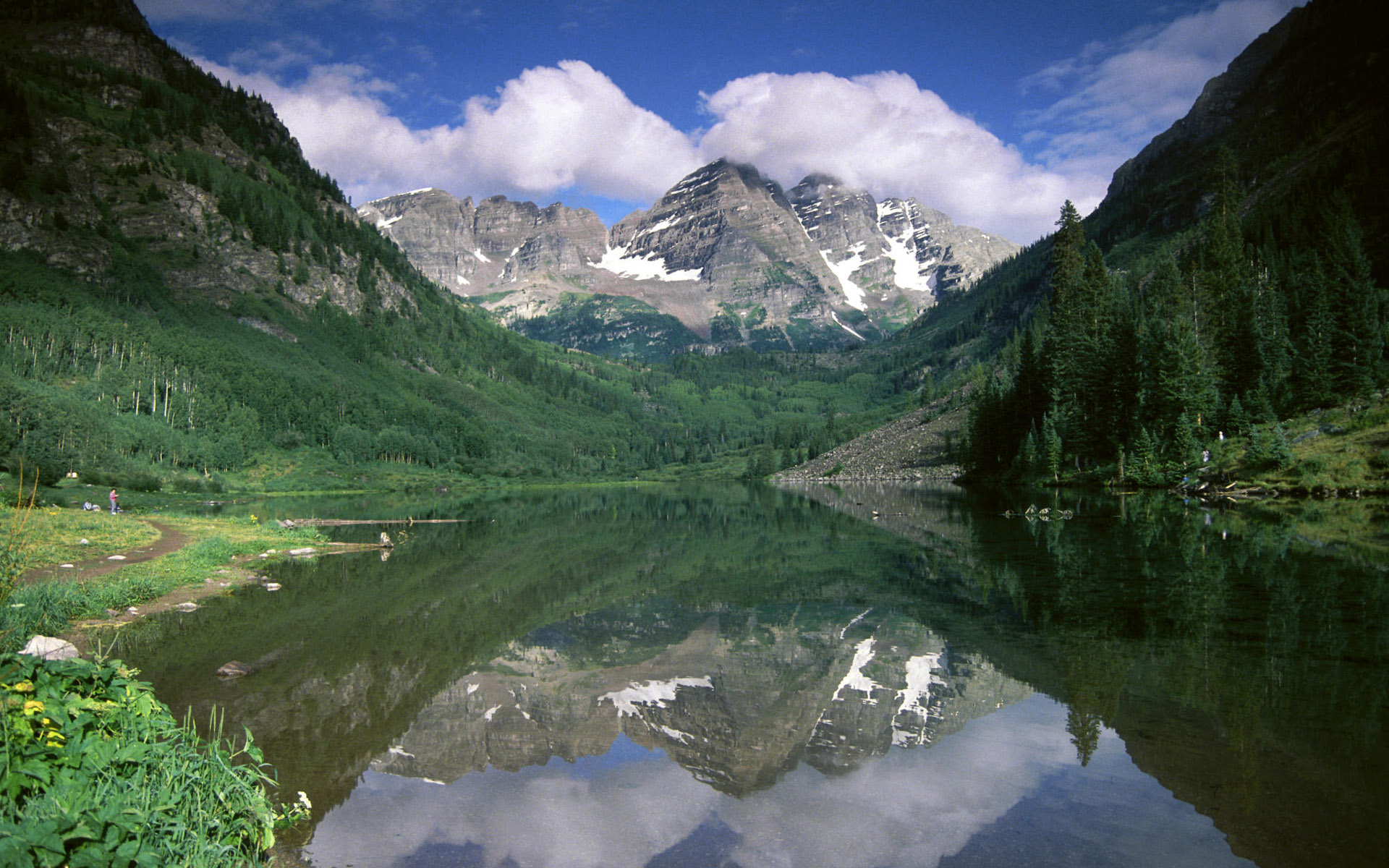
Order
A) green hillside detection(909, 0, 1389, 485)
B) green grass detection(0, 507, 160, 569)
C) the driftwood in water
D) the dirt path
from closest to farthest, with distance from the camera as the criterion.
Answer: the dirt path
green grass detection(0, 507, 160, 569)
the driftwood in water
green hillside detection(909, 0, 1389, 485)

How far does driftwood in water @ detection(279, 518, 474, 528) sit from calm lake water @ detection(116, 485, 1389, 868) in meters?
29.9

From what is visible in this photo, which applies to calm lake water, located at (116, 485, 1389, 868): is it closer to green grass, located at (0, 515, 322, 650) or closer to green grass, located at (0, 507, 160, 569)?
green grass, located at (0, 515, 322, 650)

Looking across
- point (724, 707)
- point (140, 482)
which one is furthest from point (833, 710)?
point (140, 482)

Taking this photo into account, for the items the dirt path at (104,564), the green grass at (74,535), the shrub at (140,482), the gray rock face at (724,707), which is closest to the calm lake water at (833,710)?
the gray rock face at (724,707)

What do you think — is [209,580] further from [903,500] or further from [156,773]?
[903,500]

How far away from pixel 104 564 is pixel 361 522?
37801 mm

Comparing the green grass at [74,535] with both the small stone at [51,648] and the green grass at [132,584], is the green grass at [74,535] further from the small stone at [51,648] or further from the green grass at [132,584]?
the small stone at [51,648]

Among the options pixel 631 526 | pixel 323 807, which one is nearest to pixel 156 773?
pixel 323 807

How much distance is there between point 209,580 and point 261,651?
13.1 meters

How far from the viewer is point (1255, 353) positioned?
236ft

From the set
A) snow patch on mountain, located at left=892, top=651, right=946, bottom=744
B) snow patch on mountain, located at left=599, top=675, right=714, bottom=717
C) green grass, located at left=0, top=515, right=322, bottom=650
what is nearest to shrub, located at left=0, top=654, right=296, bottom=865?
green grass, located at left=0, top=515, right=322, bottom=650

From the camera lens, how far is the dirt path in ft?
83.6

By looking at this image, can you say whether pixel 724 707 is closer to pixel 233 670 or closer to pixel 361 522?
pixel 233 670

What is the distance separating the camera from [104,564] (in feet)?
96.6
